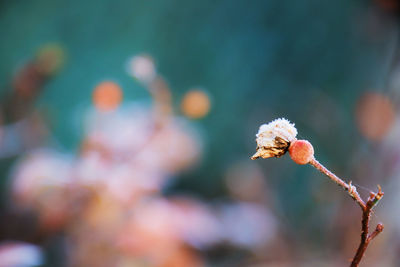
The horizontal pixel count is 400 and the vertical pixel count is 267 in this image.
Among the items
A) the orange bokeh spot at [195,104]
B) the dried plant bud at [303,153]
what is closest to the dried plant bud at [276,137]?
the dried plant bud at [303,153]

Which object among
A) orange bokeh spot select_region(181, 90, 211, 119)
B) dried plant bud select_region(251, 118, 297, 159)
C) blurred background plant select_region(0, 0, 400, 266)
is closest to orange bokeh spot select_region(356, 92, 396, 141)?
blurred background plant select_region(0, 0, 400, 266)

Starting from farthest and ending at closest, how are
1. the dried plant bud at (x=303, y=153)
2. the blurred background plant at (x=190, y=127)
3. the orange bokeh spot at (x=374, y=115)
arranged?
the orange bokeh spot at (x=374, y=115)
the blurred background plant at (x=190, y=127)
the dried plant bud at (x=303, y=153)

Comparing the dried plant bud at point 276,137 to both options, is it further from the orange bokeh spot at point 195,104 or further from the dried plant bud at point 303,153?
the orange bokeh spot at point 195,104

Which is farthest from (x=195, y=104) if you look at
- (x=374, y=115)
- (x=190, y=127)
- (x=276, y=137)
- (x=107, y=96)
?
(x=276, y=137)

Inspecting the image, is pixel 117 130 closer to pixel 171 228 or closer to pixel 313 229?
pixel 171 228

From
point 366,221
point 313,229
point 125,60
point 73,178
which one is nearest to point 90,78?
point 125,60

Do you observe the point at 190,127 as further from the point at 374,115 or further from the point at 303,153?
the point at 303,153

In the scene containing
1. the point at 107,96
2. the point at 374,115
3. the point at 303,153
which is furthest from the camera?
the point at 374,115
